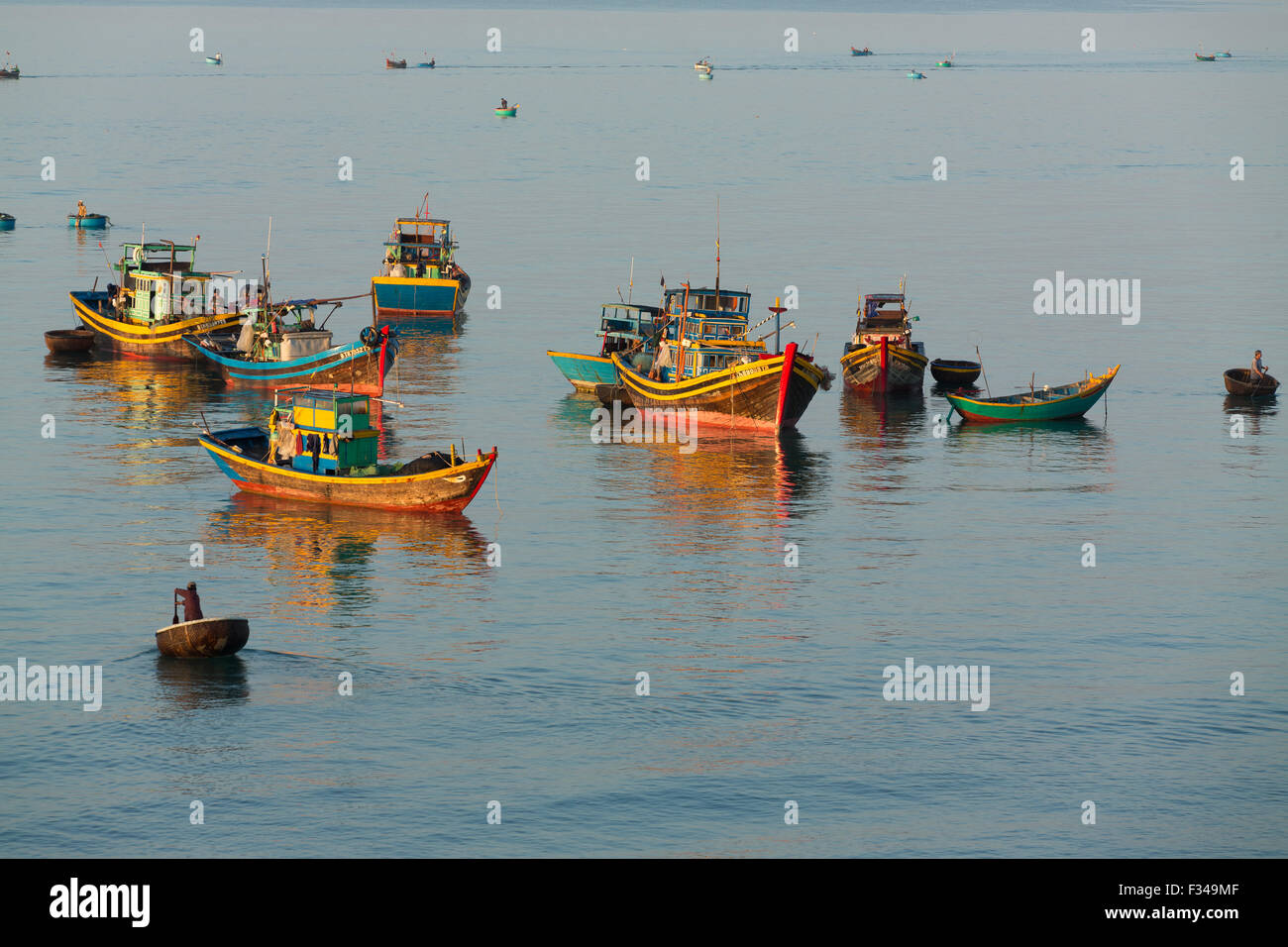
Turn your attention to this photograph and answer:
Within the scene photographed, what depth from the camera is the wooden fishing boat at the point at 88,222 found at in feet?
502

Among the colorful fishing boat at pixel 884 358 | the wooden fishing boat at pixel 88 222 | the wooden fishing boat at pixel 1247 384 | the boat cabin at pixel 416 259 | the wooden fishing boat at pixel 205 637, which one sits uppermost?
the wooden fishing boat at pixel 88 222

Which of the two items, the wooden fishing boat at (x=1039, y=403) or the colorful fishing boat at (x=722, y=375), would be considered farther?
the wooden fishing boat at (x=1039, y=403)

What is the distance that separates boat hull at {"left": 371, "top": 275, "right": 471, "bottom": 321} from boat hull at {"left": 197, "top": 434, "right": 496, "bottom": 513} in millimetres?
45725

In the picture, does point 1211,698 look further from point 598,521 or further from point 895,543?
point 598,521

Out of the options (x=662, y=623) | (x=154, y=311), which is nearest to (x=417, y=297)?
(x=154, y=311)

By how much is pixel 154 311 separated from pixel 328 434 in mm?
39238

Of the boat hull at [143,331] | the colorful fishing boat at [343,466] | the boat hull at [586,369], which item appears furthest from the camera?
the boat hull at [143,331]

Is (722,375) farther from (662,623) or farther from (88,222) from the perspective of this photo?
(88,222)

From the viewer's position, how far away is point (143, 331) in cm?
9856

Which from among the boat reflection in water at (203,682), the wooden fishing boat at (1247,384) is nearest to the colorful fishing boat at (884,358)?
the wooden fishing boat at (1247,384)

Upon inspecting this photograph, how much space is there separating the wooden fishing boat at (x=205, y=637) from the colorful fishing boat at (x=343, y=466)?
1610 centimetres

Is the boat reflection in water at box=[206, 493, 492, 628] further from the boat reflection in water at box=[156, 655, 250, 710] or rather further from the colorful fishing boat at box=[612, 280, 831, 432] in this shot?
the colorful fishing boat at box=[612, 280, 831, 432]

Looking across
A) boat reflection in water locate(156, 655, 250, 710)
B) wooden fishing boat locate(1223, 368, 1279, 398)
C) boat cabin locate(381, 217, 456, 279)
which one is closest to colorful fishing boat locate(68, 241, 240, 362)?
boat cabin locate(381, 217, 456, 279)

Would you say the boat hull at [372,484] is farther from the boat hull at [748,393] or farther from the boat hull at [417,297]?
the boat hull at [417,297]
